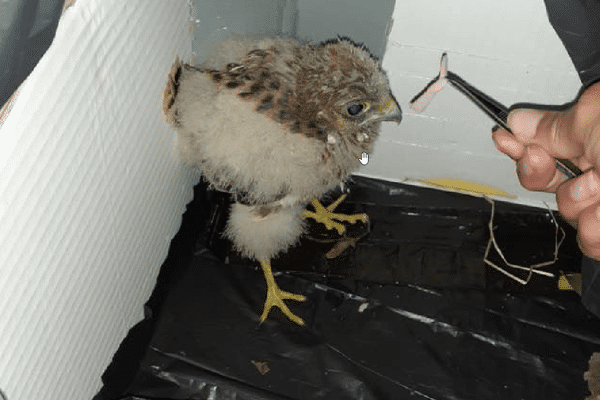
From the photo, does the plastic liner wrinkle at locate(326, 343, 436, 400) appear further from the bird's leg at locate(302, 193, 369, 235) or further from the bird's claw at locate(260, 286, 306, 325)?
the bird's leg at locate(302, 193, 369, 235)

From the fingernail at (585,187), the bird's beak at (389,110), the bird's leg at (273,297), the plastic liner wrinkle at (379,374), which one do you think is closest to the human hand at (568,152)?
the fingernail at (585,187)

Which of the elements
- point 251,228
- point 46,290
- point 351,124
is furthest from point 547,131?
point 46,290

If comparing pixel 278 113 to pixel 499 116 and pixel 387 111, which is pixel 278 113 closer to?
pixel 387 111

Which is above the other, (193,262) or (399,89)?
(399,89)

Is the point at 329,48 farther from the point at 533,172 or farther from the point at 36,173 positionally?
the point at 36,173

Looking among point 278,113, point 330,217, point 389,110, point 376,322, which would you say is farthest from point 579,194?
point 330,217

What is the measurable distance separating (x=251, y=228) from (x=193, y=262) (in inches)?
11.8

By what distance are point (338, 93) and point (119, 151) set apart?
0.51 metres

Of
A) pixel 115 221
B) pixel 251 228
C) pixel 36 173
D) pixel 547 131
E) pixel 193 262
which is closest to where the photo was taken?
pixel 36 173

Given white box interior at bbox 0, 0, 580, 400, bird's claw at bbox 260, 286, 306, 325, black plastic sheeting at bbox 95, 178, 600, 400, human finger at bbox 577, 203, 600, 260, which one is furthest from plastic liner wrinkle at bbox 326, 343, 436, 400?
human finger at bbox 577, 203, 600, 260

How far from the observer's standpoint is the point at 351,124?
145 cm

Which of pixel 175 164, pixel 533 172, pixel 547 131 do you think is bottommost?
pixel 175 164

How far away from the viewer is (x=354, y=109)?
142cm

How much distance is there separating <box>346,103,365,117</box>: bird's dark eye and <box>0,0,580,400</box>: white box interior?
313mm
